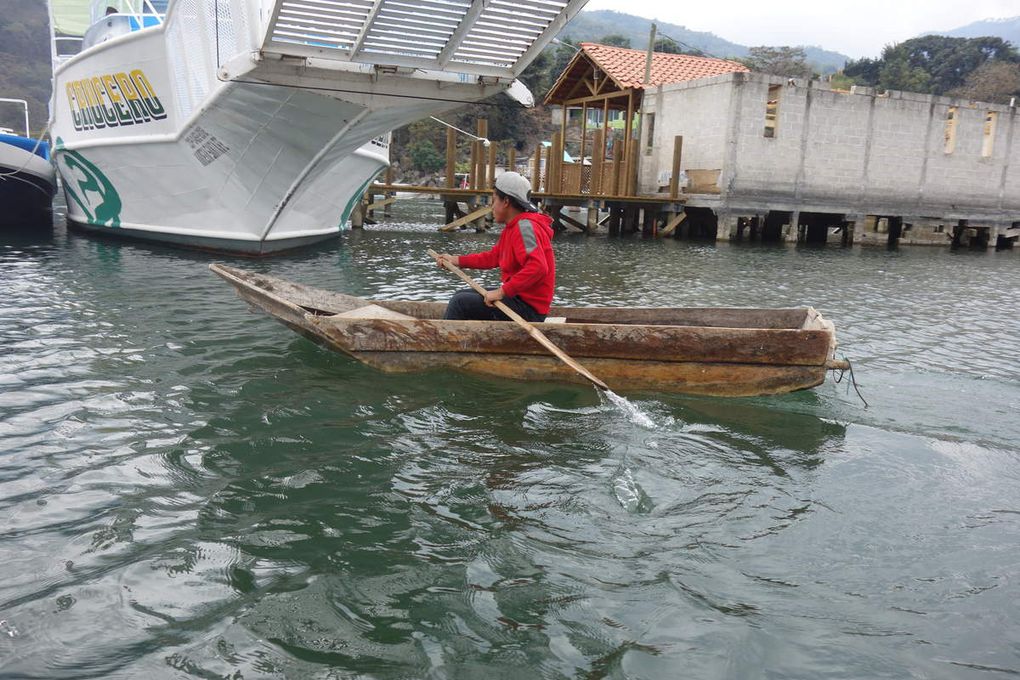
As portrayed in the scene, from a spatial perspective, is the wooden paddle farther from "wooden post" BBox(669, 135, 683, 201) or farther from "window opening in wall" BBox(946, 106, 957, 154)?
"window opening in wall" BBox(946, 106, 957, 154)

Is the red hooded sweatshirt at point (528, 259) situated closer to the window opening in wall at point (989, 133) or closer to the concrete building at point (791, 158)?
the concrete building at point (791, 158)

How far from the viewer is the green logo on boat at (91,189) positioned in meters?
14.6

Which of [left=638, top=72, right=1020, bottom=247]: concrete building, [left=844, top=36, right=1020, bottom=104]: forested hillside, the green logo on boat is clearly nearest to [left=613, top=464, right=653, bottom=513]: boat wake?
the green logo on boat

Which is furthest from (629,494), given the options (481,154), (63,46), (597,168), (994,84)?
(994,84)

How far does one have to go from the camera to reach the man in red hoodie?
607cm

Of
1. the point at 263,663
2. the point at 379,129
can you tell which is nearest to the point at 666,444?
the point at 263,663

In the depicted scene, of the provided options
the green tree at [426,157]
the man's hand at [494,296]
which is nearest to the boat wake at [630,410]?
the man's hand at [494,296]

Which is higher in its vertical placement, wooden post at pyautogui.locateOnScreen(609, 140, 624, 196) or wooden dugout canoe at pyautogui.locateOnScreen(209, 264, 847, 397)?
wooden post at pyautogui.locateOnScreen(609, 140, 624, 196)

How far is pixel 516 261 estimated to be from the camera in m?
6.25

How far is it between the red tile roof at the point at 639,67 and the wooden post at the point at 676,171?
128 inches

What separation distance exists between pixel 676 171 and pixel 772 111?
3713 millimetres

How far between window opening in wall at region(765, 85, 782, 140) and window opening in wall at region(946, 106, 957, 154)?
6.65 meters

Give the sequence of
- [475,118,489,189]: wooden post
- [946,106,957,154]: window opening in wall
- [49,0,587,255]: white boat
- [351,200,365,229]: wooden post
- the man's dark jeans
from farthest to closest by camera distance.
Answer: [946,106,957,154]: window opening in wall, [351,200,365,229]: wooden post, [475,118,489,189]: wooden post, [49,0,587,255]: white boat, the man's dark jeans

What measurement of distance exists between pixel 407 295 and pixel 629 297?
133 inches
